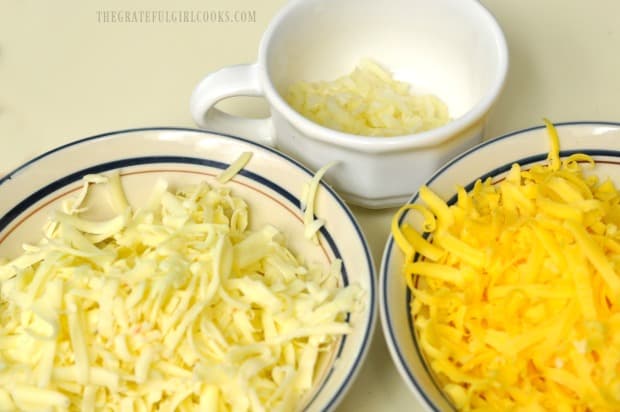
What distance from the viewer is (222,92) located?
3.12ft

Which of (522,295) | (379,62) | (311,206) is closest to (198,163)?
(311,206)

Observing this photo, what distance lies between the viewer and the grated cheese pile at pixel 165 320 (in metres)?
0.76

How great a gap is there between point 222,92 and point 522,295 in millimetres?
455

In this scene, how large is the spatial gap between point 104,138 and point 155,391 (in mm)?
342

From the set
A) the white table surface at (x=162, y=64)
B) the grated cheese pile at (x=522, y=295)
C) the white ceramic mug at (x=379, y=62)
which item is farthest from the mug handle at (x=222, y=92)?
the grated cheese pile at (x=522, y=295)

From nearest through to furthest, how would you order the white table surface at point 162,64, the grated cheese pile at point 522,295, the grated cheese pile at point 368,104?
the grated cheese pile at point 522,295 < the grated cheese pile at point 368,104 < the white table surface at point 162,64

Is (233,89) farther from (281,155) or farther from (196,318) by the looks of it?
(196,318)

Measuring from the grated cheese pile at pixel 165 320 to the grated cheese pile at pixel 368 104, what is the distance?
0.20 m

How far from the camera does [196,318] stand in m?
0.78

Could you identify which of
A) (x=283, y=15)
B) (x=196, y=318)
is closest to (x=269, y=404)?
(x=196, y=318)

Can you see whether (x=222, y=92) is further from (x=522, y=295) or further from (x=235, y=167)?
(x=522, y=295)

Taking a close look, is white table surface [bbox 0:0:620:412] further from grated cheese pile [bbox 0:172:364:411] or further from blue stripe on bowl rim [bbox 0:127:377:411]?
grated cheese pile [bbox 0:172:364:411]

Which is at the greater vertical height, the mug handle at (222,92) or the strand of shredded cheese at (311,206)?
the mug handle at (222,92)

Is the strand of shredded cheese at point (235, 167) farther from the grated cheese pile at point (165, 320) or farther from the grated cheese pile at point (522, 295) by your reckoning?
the grated cheese pile at point (522, 295)
